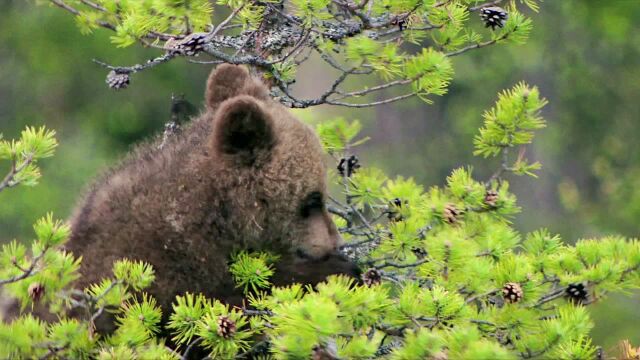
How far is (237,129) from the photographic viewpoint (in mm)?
4473

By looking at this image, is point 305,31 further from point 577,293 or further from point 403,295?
point 577,293

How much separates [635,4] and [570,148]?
334 centimetres

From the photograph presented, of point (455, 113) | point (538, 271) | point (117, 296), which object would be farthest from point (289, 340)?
point (455, 113)

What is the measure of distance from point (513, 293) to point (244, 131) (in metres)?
1.43

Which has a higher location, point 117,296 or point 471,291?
point 117,296

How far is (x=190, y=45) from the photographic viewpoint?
4.08 metres

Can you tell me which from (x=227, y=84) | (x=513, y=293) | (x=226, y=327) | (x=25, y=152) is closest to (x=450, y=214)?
(x=513, y=293)

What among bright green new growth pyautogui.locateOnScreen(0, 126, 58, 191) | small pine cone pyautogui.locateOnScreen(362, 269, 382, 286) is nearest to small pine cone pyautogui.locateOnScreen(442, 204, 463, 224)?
small pine cone pyautogui.locateOnScreen(362, 269, 382, 286)

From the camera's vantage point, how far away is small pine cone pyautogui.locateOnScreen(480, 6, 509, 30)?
4.63 m

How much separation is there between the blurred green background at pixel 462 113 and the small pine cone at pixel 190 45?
8122 millimetres

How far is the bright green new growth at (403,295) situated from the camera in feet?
10.8

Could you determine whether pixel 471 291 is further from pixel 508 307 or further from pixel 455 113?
pixel 455 113

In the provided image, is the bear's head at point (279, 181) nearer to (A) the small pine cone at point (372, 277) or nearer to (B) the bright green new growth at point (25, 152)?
(A) the small pine cone at point (372, 277)

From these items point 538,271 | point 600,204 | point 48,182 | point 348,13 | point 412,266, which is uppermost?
point 348,13
